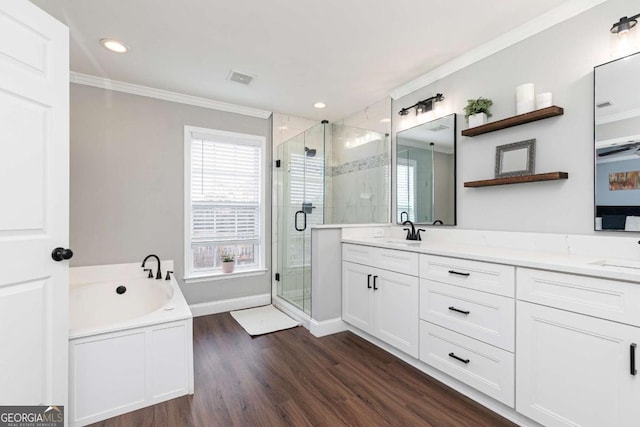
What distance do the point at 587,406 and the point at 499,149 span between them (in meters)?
1.64

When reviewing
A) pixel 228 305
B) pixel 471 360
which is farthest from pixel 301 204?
pixel 471 360

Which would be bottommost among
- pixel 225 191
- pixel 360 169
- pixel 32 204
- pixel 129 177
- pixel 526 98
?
pixel 32 204

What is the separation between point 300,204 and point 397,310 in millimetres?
1613

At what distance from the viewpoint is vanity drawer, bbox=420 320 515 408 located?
166cm

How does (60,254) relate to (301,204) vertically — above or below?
below

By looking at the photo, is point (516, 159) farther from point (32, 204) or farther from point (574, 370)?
point (32, 204)

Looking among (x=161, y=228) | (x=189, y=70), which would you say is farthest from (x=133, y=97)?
(x=161, y=228)

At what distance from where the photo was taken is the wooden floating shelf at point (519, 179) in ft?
6.14

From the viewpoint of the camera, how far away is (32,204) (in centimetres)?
142

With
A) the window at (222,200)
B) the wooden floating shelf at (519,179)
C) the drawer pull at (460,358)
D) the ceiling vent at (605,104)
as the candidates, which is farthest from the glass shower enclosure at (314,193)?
the ceiling vent at (605,104)

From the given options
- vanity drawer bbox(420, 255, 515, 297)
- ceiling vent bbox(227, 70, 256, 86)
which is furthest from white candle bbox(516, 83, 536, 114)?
ceiling vent bbox(227, 70, 256, 86)

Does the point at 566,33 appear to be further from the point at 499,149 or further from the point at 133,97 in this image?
the point at 133,97

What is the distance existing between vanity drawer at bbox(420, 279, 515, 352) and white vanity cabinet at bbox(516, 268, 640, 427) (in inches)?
2.8

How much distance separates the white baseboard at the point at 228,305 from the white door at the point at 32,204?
6.12ft
